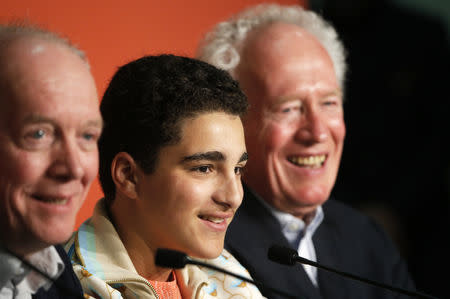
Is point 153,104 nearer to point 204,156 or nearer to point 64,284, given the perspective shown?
point 204,156

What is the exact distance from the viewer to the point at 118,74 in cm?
135

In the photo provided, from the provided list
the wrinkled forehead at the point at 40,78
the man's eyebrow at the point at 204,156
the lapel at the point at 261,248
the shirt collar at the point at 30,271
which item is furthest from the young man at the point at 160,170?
the lapel at the point at 261,248

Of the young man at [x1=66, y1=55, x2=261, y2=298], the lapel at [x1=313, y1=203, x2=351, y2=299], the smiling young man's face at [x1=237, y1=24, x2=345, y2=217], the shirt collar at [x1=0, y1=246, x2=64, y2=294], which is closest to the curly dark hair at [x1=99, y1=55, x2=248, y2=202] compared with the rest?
the young man at [x1=66, y1=55, x2=261, y2=298]

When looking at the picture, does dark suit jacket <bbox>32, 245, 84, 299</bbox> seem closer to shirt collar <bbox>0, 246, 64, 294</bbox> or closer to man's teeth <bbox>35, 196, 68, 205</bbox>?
shirt collar <bbox>0, 246, 64, 294</bbox>

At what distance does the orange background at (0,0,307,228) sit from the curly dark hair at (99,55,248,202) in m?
0.35

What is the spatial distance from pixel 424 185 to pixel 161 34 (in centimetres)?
148

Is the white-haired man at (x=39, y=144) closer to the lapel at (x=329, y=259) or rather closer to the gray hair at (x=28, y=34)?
the gray hair at (x=28, y=34)

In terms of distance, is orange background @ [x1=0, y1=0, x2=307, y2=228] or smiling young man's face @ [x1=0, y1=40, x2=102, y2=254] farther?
orange background @ [x1=0, y1=0, x2=307, y2=228]

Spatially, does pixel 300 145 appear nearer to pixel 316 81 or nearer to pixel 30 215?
pixel 316 81

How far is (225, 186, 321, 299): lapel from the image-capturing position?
163cm

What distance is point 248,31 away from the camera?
1.85 meters

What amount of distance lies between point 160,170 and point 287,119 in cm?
58

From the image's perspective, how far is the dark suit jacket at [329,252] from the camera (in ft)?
5.41

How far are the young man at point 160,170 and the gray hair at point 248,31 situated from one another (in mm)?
499
